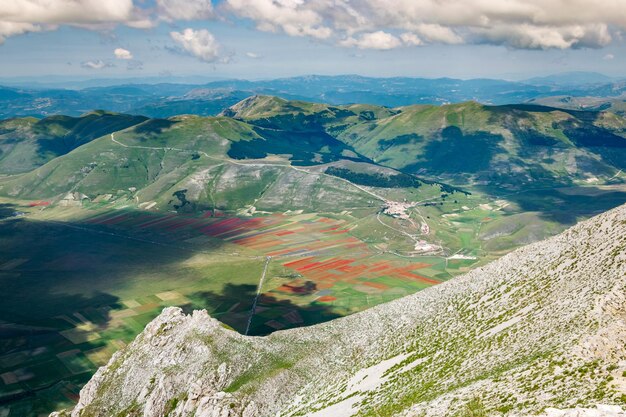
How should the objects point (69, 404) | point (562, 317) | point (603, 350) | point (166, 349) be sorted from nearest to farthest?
1. point (603, 350)
2. point (562, 317)
3. point (166, 349)
4. point (69, 404)

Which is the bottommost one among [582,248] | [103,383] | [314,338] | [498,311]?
[103,383]

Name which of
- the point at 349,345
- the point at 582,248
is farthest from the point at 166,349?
the point at 582,248

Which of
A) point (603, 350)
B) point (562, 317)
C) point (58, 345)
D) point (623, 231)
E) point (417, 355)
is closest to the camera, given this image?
point (603, 350)

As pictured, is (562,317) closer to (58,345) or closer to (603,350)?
(603,350)

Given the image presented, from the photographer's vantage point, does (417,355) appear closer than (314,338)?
Yes

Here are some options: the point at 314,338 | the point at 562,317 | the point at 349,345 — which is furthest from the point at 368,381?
the point at 562,317

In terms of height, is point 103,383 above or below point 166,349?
below
